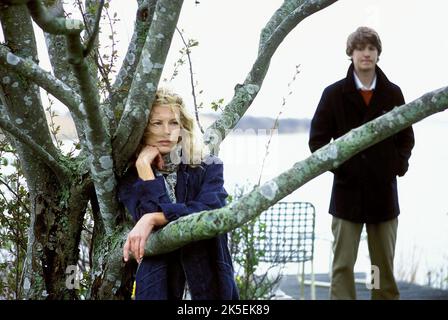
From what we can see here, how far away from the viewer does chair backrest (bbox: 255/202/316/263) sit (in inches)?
229

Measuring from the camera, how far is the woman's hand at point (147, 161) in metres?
2.77

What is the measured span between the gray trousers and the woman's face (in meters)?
1.51

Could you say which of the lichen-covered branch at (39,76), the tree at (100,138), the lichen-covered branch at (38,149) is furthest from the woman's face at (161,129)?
the lichen-covered branch at (38,149)

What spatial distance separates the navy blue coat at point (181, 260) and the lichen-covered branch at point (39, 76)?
0.41m

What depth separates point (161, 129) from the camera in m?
2.89

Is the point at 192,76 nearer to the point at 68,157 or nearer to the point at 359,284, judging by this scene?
the point at 68,157

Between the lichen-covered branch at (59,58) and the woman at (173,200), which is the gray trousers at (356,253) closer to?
the woman at (173,200)

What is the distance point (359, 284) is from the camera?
6.83 meters

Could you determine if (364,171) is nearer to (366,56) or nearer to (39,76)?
(366,56)

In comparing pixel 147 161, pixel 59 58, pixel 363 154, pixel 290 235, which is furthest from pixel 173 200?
pixel 290 235

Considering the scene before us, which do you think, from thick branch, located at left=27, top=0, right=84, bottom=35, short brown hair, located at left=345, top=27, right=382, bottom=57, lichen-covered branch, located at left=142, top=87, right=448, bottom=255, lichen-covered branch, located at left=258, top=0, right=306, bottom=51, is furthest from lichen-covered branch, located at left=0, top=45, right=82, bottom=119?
short brown hair, located at left=345, top=27, right=382, bottom=57

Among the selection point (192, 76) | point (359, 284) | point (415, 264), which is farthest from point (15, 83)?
point (415, 264)
